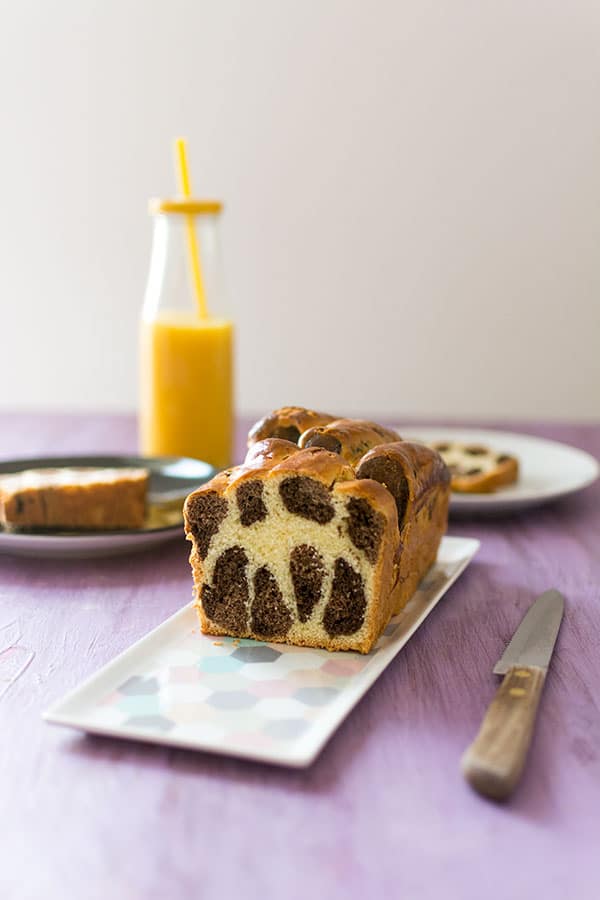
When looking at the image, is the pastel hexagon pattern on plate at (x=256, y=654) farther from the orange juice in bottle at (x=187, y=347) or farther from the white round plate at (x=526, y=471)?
the orange juice in bottle at (x=187, y=347)

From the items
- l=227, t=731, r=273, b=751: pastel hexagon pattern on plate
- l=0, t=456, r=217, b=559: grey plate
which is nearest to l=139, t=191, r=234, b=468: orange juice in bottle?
l=0, t=456, r=217, b=559: grey plate

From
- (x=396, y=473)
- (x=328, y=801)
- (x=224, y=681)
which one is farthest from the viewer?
(x=396, y=473)

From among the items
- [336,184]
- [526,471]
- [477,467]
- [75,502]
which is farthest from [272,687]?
[336,184]

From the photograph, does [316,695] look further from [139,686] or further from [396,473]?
[396,473]

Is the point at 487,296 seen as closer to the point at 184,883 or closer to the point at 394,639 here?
the point at 394,639

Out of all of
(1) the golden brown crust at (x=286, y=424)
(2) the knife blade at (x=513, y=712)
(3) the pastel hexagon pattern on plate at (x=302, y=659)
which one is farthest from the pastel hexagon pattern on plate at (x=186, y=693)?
(1) the golden brown crust at (x=286, y=424)

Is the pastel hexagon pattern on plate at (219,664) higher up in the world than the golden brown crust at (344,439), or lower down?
lower down
